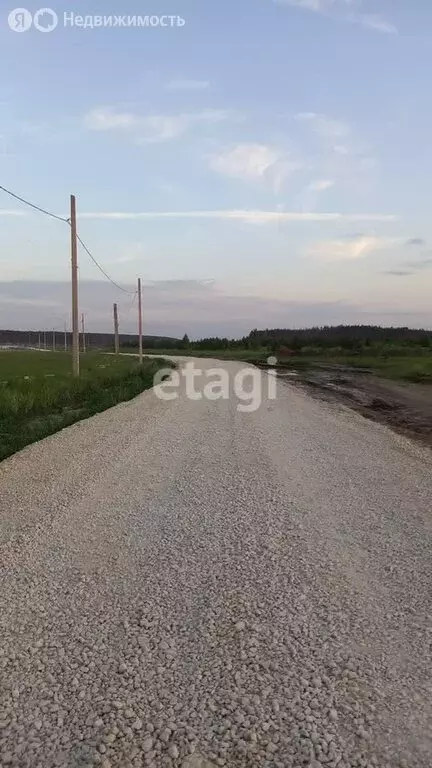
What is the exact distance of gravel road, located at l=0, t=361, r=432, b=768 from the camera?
2.81 metres

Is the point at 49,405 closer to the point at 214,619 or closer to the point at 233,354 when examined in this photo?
the point at 214,619

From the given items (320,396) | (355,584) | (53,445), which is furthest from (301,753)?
(320,396)

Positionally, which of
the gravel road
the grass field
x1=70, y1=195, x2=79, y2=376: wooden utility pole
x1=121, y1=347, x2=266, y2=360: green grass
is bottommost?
x1=121, y1=347, x2=266, y2=360: green grass

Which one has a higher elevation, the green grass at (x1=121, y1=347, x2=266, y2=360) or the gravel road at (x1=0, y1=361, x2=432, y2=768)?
the gravel road at (x1=0, y1=361, x2=432, y2=768)

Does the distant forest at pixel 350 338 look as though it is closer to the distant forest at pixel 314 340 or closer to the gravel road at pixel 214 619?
the distant forest at pixel 314 340

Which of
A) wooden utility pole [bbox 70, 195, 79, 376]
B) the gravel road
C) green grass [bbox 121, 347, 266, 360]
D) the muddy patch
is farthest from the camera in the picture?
green grass [bbox 121, 347, 266, 360]

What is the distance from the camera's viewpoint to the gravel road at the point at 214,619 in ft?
9.23

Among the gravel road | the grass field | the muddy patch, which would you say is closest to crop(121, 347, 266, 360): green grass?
the muddy patch

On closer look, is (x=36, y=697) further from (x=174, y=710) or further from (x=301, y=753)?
(x=301, y=753)

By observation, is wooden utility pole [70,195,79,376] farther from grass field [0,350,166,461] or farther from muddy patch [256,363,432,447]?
muddy patch [256,363,432,447]

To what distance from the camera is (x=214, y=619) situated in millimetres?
3934

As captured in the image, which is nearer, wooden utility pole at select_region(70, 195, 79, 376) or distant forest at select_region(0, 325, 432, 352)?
wooden utility pole at select_region(70, 195, 79, 376)

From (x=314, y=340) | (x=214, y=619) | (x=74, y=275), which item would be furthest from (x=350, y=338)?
(x=214, y=619)

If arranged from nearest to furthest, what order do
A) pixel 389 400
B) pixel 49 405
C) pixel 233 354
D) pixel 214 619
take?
pixel 214 619
pixel 49 405
pixel 389 400
pixel 233 354
